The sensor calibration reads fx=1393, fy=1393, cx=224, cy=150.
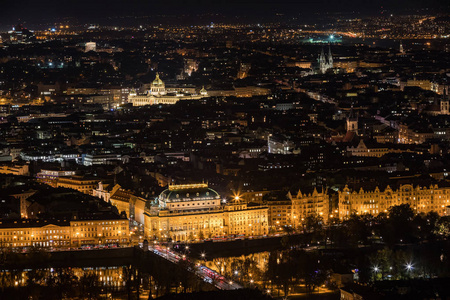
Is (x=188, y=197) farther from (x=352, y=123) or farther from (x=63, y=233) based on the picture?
(x=352, y=123)

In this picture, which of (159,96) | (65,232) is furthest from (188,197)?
(159,96)

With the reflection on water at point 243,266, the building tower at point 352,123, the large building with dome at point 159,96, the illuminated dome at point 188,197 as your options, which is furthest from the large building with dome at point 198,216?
the large building with dome at point 159,96

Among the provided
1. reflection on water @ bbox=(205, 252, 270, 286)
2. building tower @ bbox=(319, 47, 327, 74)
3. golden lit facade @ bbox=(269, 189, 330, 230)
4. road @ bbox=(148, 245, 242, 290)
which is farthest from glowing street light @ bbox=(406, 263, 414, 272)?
building tower @ bbox=(319, 47, 327, 74)

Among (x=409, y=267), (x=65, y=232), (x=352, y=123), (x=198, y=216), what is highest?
(x=409, y=267)

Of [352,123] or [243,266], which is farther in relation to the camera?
[352,123]

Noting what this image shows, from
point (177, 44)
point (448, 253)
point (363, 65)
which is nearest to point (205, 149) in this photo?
point (448, 253)

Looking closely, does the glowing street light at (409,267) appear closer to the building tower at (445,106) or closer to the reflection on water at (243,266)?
the reflection on water at (243,266)
